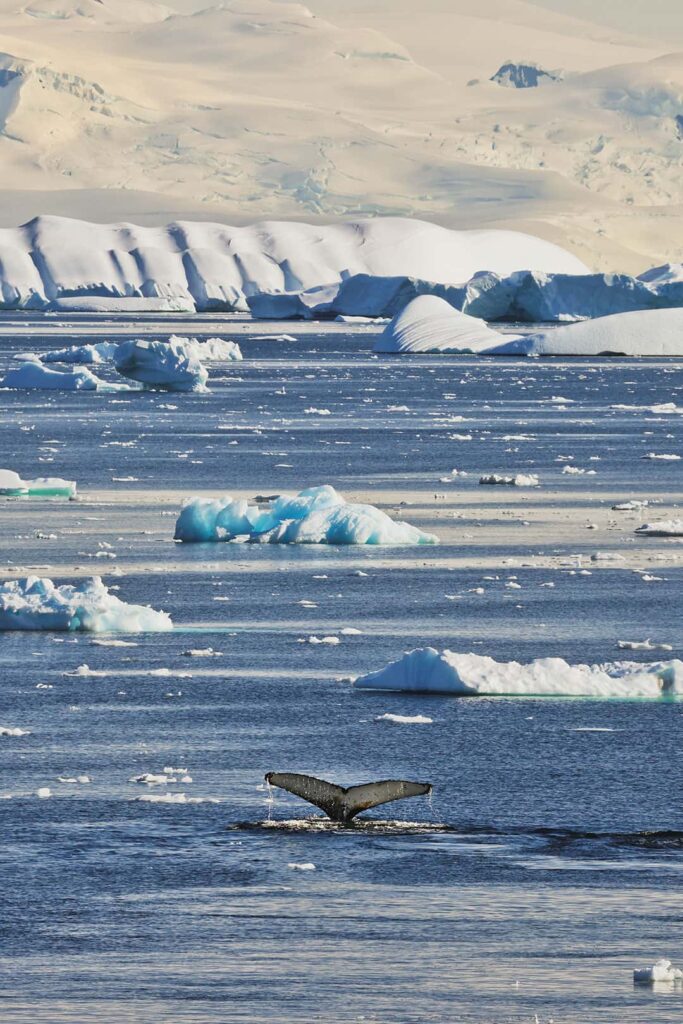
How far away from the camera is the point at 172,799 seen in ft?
38.4

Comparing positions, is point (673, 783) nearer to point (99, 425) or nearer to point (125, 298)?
point (99, 425)

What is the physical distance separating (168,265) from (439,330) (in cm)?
9625

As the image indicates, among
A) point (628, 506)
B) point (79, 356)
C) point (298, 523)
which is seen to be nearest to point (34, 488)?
point (298, 523)

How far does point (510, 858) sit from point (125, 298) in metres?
179

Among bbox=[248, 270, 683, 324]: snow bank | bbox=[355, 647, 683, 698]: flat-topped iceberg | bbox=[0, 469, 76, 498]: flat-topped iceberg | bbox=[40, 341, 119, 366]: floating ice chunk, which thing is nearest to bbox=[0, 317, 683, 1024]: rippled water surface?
bbox=[355, 647, 683, 698]: flat-topped iceberg

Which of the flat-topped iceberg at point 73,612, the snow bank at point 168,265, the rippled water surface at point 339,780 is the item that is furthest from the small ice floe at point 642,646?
the snow bank at point 168,265

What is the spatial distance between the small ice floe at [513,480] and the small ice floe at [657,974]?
24.2m

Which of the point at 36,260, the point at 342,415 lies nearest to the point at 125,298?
the point at 36,260

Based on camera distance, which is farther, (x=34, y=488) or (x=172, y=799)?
(x=34, y=488)

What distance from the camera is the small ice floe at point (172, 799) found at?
38.2 feet

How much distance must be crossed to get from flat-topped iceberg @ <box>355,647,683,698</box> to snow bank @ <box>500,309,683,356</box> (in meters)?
73.3

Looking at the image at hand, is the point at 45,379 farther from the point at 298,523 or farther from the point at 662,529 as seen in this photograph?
the point at 298,523

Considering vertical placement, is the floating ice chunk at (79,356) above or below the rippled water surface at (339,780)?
above

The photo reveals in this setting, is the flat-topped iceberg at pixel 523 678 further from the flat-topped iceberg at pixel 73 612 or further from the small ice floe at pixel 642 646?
the flat-topped iceberg at pixel 73 612
